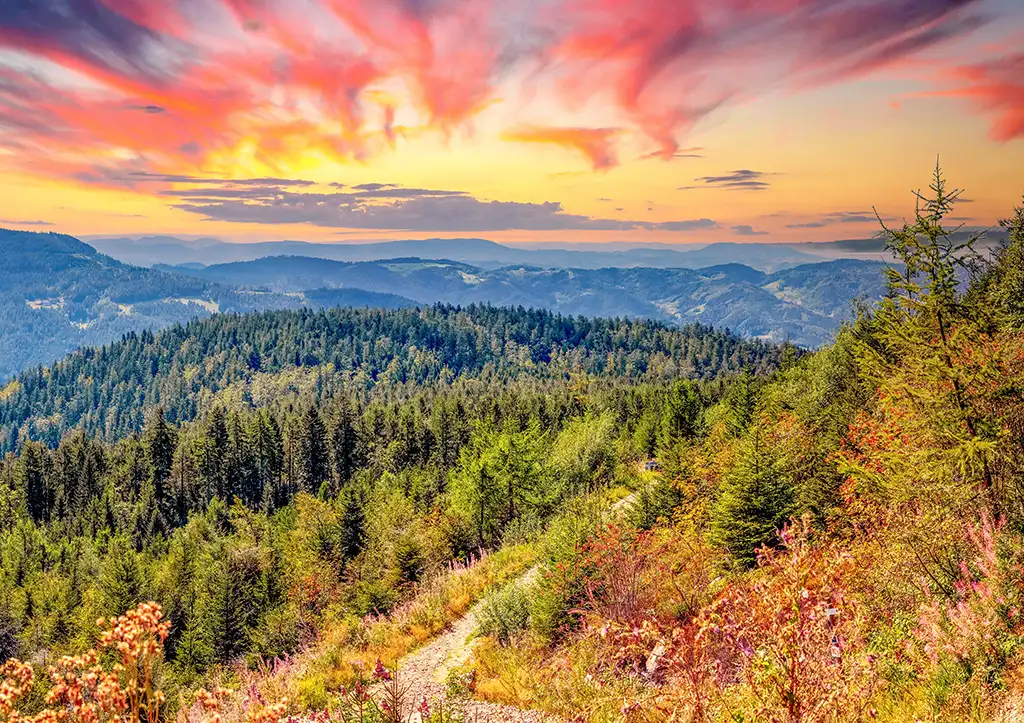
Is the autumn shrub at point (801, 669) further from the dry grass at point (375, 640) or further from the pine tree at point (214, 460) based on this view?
the pine tree at point (214, 460)

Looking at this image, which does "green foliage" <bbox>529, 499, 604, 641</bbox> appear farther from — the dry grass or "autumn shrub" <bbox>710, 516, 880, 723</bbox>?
"autumn shrub" <bbox>710, 516, 880, 723</bbox>

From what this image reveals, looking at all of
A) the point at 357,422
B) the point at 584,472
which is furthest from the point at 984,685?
the point at 357,422

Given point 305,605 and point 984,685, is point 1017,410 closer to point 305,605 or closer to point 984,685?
point 984,685

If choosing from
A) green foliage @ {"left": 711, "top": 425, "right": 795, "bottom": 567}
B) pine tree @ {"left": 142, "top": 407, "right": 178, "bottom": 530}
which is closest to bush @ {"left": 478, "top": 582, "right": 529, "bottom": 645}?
green foliage @ {"left": 711, "top": 425, "right": 795, "bottom": 567}

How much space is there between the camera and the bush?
15289mm

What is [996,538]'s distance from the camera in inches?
328

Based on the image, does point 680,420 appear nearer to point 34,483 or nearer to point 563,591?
point 563,591

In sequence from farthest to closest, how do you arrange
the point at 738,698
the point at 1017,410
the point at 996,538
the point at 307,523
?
the point at 307,523, the point at 1017,410, the point at 996,538, the point at 738,698

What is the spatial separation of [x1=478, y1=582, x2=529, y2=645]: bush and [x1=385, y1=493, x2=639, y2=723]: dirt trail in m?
0.69

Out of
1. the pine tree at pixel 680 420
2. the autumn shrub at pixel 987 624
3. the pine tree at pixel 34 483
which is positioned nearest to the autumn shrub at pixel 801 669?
the autumn shrub at pixel 987 624

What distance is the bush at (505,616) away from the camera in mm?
15289

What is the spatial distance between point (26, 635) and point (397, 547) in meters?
43.2

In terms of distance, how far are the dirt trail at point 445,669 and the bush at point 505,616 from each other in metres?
0.69

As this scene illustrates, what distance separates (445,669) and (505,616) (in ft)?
6.80
